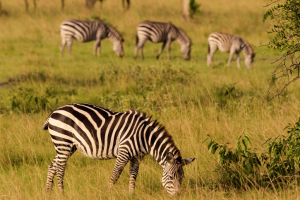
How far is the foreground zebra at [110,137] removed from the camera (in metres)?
4.43

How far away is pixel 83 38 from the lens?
16594mm

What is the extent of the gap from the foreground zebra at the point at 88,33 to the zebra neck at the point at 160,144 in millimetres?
11793

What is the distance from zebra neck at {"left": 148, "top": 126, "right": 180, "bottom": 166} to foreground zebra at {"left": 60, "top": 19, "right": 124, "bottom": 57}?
11793mm

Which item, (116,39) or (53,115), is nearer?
(53,115)

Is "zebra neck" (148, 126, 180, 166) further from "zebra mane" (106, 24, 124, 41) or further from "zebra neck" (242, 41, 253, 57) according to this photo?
"zebra mane" (106, 24, 124, 41)

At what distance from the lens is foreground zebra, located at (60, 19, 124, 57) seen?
1622cm

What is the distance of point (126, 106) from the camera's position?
8.04 m

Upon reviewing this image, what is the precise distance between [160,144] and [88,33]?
1285 cm

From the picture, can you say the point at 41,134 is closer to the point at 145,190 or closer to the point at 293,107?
the point at 145,190

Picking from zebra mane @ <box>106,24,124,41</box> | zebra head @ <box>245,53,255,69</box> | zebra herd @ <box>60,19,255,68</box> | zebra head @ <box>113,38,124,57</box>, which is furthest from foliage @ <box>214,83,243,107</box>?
zebra mane @ <box>106,24,124,41</box>

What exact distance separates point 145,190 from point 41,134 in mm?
2570

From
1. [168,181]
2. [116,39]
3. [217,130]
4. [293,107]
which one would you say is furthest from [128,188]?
[116,39]

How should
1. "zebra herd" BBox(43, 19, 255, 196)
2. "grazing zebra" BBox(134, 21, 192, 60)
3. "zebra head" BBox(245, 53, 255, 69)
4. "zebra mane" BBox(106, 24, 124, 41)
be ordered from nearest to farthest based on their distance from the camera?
"zebra herd" BBox(43, 19, 255, 196) → "zebra head" BBox(245, 53, 255, 69) → "grazing zebra" BBox(134, 21, 192, 60) → "zebra mane" BBox(106, 24, 124, 41)

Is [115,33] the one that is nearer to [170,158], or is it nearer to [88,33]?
[88,33]
